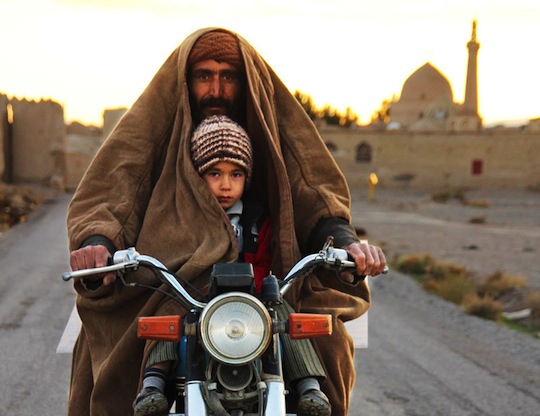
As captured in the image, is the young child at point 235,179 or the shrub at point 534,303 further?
the shrub at point 534,303

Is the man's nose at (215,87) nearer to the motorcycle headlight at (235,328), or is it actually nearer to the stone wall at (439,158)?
the motorcycle headlight at (235,328)

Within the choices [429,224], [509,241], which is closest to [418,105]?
[429,224]

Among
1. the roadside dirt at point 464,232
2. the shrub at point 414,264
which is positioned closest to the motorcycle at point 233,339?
the roadside dirt at point 464,232

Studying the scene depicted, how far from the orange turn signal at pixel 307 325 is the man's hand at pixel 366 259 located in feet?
1.26

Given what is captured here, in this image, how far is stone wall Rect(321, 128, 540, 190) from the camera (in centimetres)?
5650

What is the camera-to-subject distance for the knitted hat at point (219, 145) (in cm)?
372

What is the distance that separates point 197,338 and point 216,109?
60.7 inches

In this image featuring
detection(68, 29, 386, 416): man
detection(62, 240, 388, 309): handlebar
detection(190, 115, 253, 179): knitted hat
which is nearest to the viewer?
detection(62, 240, 388, 309): handlebar

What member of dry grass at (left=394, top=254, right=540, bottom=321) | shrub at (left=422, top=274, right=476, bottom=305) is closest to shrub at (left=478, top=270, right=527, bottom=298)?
dry grass at (left=394, top=254, right=540, bottom=321)

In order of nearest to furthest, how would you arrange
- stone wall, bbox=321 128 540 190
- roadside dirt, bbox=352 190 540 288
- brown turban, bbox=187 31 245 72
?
1. brown turban, bbox=187 31 245 72
2. roadside dirt, bbox=352 190 540 288
3. stone wall, bbox=321 128 540 190

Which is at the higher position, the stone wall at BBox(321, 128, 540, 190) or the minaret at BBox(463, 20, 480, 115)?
the minaret at BBox(463, 20, 480, 115)

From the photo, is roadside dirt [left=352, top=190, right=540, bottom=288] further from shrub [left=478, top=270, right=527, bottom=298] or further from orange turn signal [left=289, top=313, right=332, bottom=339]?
orange turn signal [left=289, top=313, right=332, bottom=339]

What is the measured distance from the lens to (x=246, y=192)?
13.3ft

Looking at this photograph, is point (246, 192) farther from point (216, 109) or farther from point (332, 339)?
point (332, 339)
